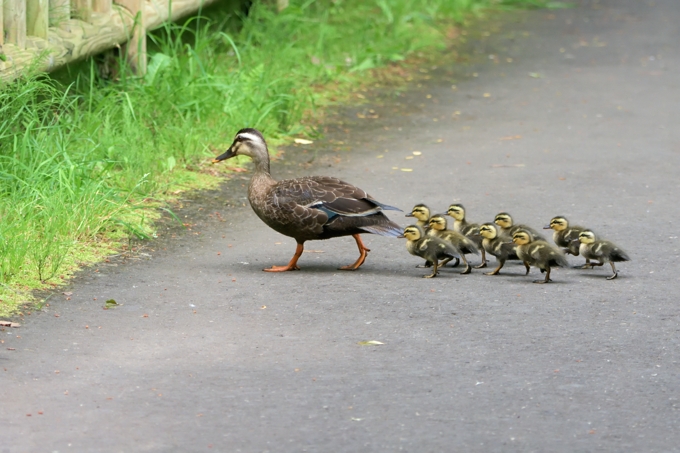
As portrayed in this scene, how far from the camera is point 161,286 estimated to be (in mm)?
6660

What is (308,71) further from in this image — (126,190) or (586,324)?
(586,324)

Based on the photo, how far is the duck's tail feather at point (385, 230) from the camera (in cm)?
693

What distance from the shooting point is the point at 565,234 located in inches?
291

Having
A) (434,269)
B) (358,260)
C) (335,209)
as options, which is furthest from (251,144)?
(434,269)

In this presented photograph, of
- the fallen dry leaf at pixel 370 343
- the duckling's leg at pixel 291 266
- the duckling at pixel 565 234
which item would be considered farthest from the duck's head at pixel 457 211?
the fallen dry leaf at pixel 370 343

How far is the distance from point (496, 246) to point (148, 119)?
3.99 meters

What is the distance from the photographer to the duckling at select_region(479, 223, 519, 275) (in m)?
7.11

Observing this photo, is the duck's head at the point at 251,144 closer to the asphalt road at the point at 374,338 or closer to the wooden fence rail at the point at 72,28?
the asphalt road at the point at 374,338

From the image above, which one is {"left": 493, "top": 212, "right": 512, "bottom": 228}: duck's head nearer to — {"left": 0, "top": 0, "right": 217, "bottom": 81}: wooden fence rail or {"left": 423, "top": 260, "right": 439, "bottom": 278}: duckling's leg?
{"left": 423, "top": 260, "right": 439, "bottom": 278}: duckling's leg

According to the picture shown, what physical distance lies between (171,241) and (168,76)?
9.71 feet

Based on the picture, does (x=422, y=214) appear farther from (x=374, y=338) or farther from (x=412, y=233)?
(x=374, y=338)

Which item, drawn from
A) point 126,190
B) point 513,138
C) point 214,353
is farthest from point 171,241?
point 513,138

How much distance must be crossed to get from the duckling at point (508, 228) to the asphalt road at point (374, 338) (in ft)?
0.87

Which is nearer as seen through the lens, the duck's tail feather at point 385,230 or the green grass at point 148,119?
the duck's tail feather at point 385,230
